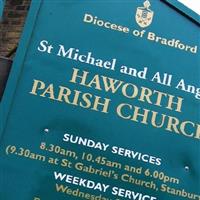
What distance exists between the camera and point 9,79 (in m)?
3.65

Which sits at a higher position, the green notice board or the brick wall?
the brick wall

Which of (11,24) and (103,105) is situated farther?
(11,24)

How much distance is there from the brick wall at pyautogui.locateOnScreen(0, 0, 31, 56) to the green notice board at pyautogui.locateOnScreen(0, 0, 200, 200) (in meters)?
1.85

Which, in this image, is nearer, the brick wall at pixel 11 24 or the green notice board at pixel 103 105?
the green notice board at pixel 103 105

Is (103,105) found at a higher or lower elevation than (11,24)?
Answer: lower

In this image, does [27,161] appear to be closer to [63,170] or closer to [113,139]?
[63,170]

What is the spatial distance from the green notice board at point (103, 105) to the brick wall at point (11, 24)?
1.85 m

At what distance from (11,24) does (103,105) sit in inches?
94.5

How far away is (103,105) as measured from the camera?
147 inches

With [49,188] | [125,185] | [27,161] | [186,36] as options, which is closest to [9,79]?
[27,161]

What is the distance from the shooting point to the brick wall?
18.4ft

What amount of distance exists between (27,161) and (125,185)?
717mm

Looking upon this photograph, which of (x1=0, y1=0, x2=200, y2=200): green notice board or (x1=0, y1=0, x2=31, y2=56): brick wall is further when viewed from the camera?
(x1=0, y1=0, x2=31, y2=56): brick wall

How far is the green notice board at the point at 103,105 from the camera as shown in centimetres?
358
